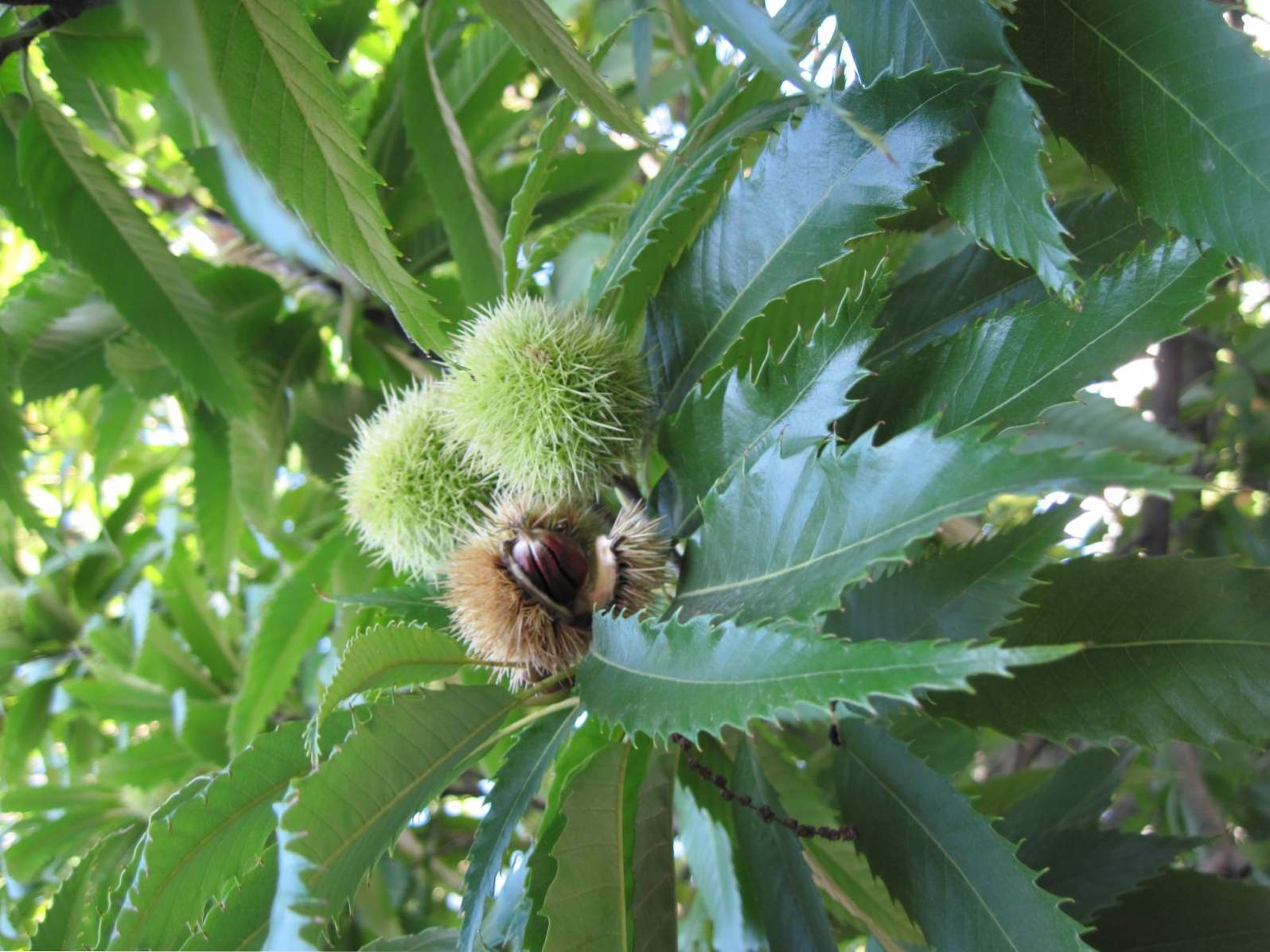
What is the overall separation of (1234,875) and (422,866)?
1.31m

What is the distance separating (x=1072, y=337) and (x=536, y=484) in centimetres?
38

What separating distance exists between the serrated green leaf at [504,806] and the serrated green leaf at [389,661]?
0.31 feet

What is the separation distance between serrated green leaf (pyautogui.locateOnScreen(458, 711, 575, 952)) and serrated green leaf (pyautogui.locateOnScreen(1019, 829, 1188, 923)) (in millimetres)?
428

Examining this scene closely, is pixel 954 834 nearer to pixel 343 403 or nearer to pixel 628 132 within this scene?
pixel 628 132

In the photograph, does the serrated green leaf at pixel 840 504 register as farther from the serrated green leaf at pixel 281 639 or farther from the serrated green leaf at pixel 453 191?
the serrated green leaf at pixel 281 639

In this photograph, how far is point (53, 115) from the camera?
0.95m

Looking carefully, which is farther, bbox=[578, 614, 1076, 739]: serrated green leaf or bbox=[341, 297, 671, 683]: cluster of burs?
bbox=[341, 297, 671, 683]: cluster of burs

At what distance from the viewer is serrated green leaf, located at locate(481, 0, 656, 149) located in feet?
1.68

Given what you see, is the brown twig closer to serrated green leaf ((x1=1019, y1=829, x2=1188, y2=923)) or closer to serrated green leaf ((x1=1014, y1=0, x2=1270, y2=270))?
serrated green leaf ((x1=1019, y1=829, x2=1188, y2=923))

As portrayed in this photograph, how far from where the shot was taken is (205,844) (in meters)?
0.66

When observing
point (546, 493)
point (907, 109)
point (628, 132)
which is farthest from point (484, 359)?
point (907, 109)

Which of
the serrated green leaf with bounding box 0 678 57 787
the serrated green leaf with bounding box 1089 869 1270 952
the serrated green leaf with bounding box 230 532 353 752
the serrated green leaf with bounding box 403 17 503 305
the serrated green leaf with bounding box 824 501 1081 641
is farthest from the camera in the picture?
the serrated green leaf with bounding box 0 678 57 787

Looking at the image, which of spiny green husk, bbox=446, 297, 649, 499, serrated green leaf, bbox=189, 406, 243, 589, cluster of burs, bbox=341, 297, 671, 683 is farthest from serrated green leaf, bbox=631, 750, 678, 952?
serrated green leaf, bbox=189, 406, 243, 589

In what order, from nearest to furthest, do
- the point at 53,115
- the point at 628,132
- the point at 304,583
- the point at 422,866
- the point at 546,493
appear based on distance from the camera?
the point at 628,132
the point at 546,493
the point at 53,115
the point at 304,583
the point at 422,866
